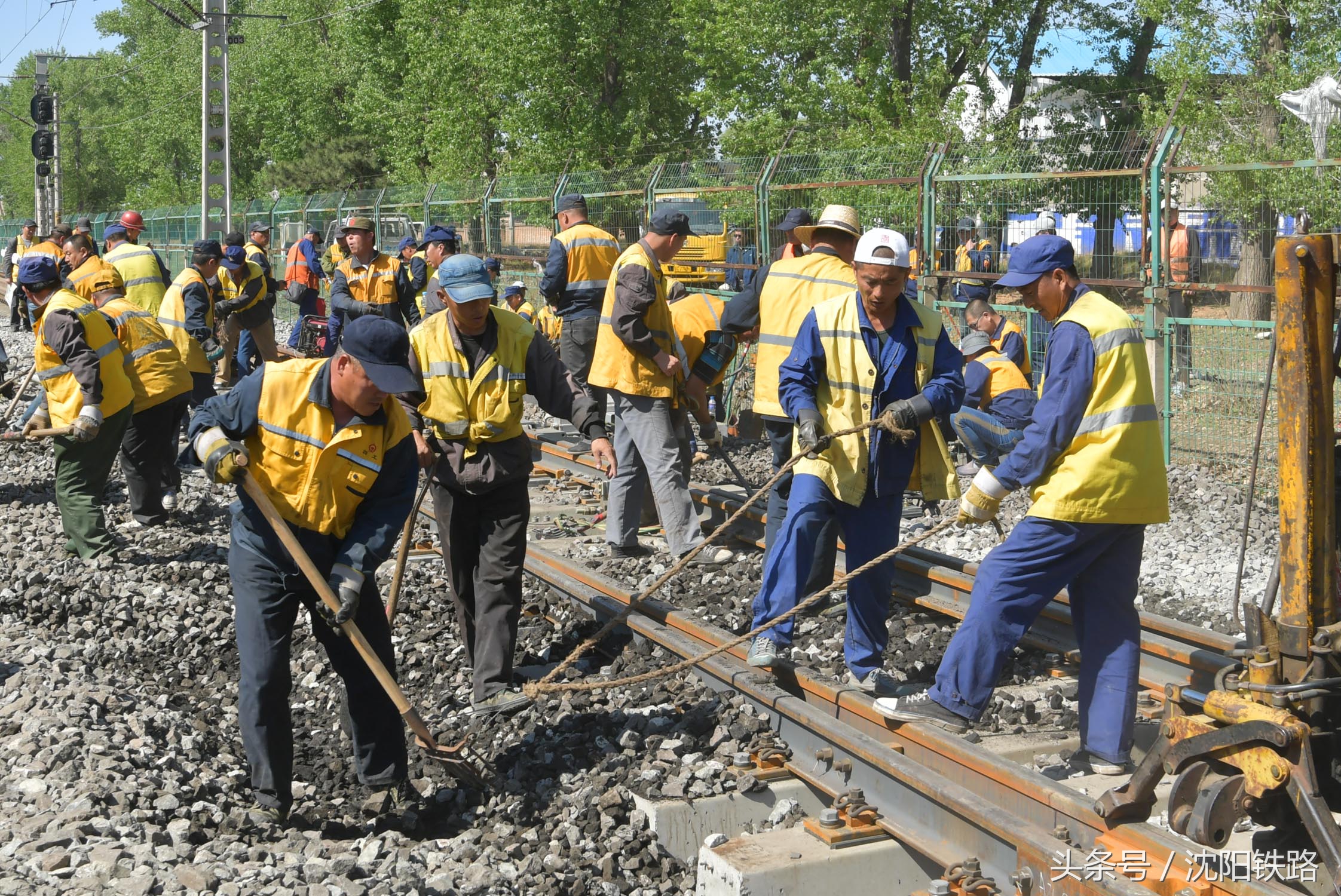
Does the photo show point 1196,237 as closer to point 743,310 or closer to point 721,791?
point 743,310

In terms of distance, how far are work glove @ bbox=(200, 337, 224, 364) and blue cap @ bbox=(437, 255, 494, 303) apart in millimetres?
6402

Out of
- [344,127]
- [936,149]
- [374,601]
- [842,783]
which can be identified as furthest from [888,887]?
[344,127]

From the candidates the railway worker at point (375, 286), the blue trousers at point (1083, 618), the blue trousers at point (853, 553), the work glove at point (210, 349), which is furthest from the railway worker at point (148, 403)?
the blue trousers at point (1083, 618)

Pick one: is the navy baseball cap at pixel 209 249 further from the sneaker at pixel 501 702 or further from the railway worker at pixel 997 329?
the sneaker at pixel 501 702

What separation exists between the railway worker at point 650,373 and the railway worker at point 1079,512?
312cm

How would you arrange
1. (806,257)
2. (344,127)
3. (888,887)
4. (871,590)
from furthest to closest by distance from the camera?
(344,127), (806,257), (871,590), (888,887)

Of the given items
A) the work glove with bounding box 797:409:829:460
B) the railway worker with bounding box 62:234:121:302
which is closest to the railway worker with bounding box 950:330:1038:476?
the work glove with bounding box 797:409:829:460

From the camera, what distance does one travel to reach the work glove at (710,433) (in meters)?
8.99

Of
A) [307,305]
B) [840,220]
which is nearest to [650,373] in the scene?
[840,220]

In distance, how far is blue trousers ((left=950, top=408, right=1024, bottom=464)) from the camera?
8.17m

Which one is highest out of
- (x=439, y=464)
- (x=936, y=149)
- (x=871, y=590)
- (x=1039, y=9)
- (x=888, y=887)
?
(x=1039, y=9)

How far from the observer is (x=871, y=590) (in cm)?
584

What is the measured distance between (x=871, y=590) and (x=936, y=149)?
7979mm

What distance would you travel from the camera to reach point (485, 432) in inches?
225
